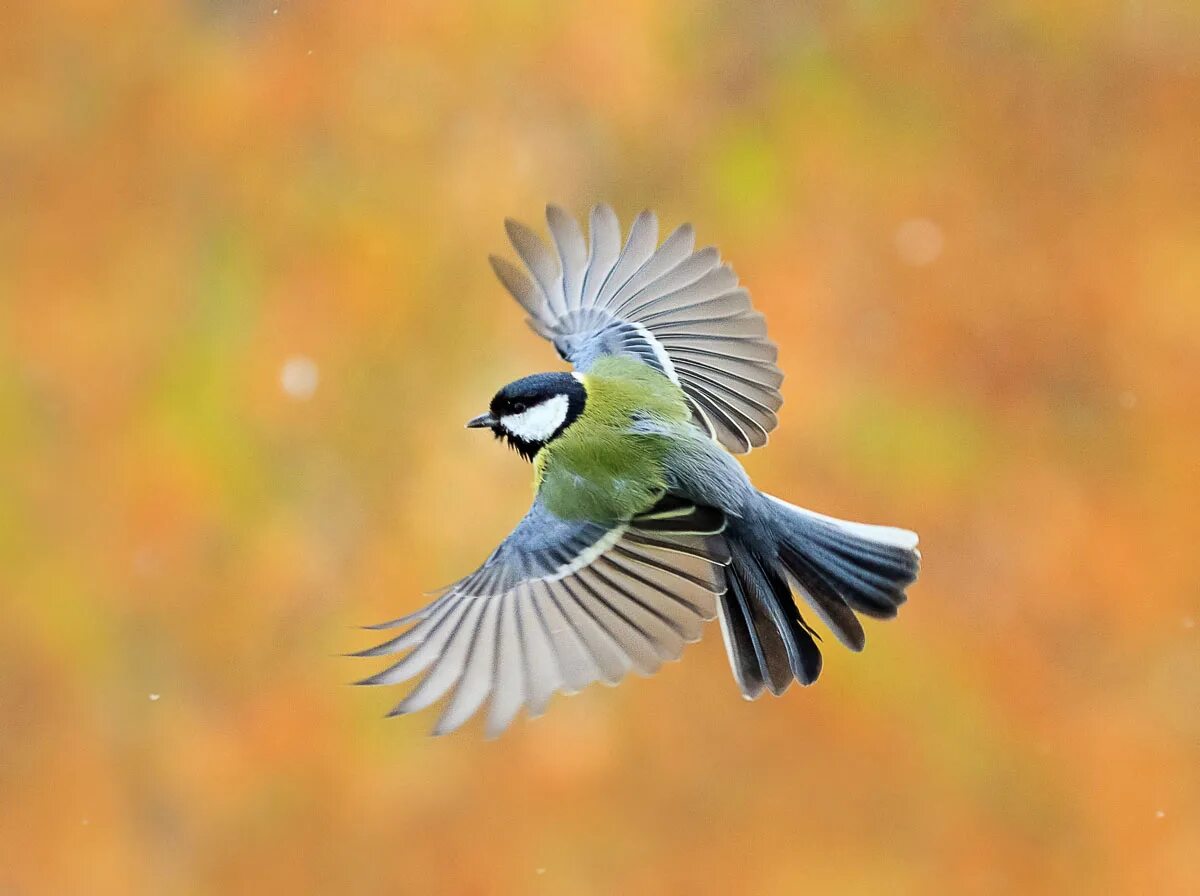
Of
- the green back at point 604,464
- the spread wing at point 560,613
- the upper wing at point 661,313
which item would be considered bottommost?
the spread wing at point 560,613

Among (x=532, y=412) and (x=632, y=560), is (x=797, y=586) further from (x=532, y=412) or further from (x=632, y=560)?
(x=532, y=412)

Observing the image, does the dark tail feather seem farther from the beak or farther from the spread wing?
the beak

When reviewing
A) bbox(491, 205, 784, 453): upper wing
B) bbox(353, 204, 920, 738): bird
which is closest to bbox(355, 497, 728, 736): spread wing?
bbox(353, 204, 920, 738): bird

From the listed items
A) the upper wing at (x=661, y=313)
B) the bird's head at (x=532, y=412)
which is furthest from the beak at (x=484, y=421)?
the upper wing at (x=661, y=313)

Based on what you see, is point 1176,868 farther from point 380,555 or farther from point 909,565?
point 380,555

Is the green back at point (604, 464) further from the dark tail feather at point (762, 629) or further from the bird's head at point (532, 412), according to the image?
the dark tail feather at point (762, 629)

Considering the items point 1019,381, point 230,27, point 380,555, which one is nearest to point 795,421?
point 1019,381

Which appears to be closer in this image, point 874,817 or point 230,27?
point 874,817
